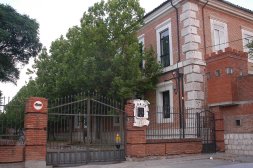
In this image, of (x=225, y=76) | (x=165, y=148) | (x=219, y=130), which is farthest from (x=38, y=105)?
(x=225, y=76)

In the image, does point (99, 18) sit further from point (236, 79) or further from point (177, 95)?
point (236, 79)

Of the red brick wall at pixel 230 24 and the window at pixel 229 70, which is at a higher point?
the red brick wall at pixel 230 24

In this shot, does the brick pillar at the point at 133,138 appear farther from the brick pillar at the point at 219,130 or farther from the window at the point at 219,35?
the window at the point at 219,35

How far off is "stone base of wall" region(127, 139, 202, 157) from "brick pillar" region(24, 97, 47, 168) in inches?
140

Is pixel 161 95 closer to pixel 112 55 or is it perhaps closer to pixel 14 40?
pixel 112 55

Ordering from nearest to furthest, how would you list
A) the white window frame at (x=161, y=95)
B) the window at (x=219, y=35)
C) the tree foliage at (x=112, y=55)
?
the tree foliage at (x=112, y=55), the white window frame at (x=161, y=95), the window at (x=219, y=35)

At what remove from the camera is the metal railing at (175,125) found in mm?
16047

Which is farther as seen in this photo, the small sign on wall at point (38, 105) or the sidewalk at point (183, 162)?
the sidewalk at point (183, 162)

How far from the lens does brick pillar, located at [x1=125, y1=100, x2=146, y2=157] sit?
13383mm

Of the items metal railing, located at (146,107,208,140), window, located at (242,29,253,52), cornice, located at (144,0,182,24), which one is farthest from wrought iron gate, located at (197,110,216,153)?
cornice, located at (144,0,182,24)

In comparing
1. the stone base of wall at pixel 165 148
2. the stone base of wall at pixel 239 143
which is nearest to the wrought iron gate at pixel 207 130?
the stone base of wall at pixel 165 148

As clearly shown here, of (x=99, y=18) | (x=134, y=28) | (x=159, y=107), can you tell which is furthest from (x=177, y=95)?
(x=99, y=18)

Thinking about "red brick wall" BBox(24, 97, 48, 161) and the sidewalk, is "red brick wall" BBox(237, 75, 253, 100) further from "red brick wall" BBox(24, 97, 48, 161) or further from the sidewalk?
"red brick wall" BBox(24, 97, 48, 161)

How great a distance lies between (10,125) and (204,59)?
1040 centimetres
